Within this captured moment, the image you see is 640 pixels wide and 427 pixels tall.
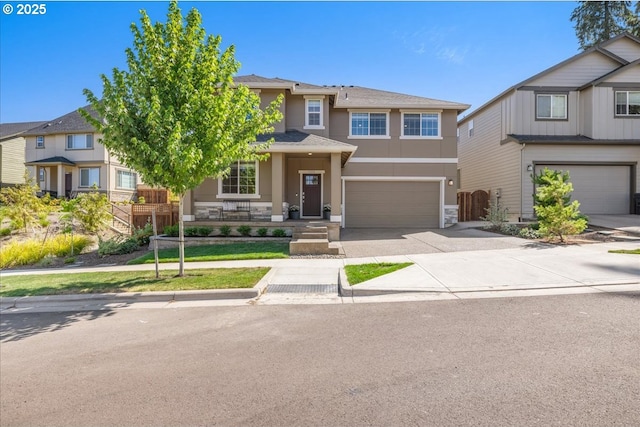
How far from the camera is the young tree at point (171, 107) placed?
735 cm

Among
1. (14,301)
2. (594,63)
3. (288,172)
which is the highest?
(594,63)

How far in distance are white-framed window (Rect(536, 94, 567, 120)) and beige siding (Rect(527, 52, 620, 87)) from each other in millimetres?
642

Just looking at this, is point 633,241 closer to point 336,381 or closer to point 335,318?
point 335,318

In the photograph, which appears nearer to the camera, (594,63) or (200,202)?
(200,202)

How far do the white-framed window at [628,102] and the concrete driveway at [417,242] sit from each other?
10.0 m

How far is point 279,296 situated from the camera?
6.93 meters

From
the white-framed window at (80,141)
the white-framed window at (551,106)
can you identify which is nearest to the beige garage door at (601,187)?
the white-framed window at (551,106)

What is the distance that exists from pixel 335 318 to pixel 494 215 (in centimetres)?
1270

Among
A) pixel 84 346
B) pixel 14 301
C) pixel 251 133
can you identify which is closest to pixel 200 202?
pixel 251 133

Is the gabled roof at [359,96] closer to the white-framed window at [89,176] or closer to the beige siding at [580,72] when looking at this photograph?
the beige siding at [580,72]

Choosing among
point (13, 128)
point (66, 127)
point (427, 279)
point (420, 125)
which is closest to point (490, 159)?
point (420, 125)

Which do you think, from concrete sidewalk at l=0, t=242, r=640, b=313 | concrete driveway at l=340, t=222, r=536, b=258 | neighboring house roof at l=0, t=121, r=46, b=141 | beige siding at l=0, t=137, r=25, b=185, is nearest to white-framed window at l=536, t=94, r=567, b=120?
concrete driveway at l=340, t=222, r=536, b=258

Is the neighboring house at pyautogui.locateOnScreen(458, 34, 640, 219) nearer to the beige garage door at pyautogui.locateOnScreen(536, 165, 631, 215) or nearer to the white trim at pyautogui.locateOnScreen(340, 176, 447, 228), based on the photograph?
the beige garage door at pyautogui.locateOnScreen(536, 165, 631, 215)

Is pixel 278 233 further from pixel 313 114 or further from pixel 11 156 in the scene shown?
pixel 11 156
